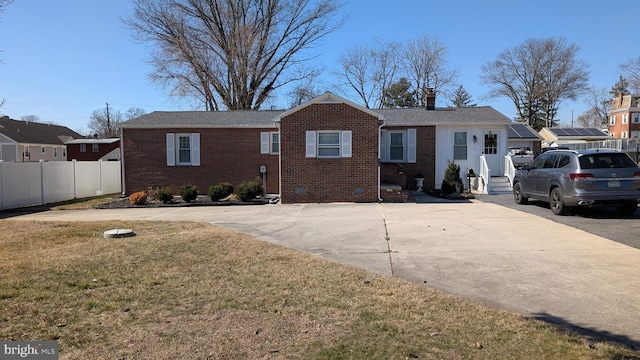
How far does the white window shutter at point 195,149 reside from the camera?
19.7 m

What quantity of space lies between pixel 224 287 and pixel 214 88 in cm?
3091

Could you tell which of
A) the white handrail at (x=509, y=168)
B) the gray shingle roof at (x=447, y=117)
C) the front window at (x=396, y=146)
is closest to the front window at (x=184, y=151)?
the gray shingle roof at (x=447, y=117)

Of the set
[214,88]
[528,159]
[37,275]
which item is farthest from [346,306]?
[214,88]

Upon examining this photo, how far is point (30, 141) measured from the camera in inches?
1950

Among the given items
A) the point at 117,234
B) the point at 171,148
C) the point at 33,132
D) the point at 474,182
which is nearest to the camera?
the point at 117,234

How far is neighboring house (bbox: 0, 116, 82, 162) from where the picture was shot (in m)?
46.0

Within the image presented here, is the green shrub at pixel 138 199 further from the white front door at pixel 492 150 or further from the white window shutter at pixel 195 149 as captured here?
the white front door at pixel 492 150

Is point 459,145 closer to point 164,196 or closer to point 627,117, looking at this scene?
point 164,196

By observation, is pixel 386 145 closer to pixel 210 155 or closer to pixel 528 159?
pixel 210 155

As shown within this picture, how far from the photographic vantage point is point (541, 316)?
4430 mm

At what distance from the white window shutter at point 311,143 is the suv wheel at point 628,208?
9476 mm

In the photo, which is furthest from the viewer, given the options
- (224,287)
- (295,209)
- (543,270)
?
(295,209)

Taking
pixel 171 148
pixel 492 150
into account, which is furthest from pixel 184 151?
pixel 492 150

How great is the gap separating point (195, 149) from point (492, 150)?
13.5 meters
